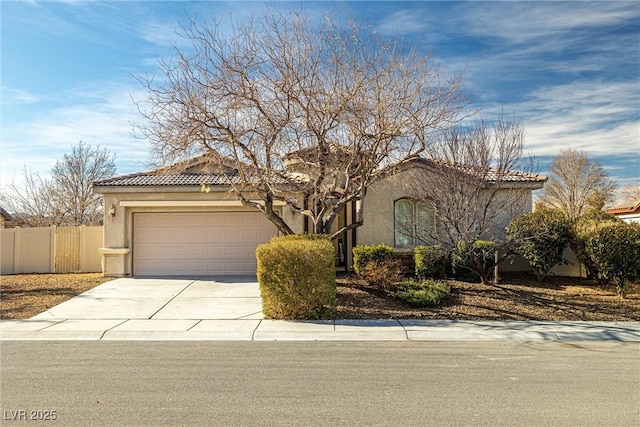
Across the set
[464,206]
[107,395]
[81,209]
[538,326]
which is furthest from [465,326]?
[81,209]

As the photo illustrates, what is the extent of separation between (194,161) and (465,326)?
32.0 feet

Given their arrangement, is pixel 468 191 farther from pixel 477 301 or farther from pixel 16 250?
pixel 16 250

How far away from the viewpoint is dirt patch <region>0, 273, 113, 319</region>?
11438 millimetres

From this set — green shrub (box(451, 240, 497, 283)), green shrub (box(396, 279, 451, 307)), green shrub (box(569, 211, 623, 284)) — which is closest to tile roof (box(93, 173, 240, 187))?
green shrub (box(396, 279, 451, 307))

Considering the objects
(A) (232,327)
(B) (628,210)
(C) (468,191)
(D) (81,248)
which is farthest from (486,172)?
(B) (628,210)

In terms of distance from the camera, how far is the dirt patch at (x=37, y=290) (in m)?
11.4

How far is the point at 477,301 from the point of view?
11938 mm

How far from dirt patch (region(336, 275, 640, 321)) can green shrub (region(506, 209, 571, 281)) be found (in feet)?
2.63

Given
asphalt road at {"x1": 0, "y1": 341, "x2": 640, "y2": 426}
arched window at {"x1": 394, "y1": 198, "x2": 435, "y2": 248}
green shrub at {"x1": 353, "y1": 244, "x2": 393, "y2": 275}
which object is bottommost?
asphalt road at {"x1": 0, "y1": 341, "x2": 640, "y2": 426}

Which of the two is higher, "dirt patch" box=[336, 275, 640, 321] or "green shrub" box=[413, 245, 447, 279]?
"green shrub" box=[413, 245, 447, 279]

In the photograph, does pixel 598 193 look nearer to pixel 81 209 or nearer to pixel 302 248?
pixel 302 248

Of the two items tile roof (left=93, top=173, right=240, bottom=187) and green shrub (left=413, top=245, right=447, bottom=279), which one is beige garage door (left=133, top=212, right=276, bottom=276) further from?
green shrub (left=413, top=245, right=447, bottom=279)

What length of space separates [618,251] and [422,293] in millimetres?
5114

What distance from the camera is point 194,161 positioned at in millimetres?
15641
